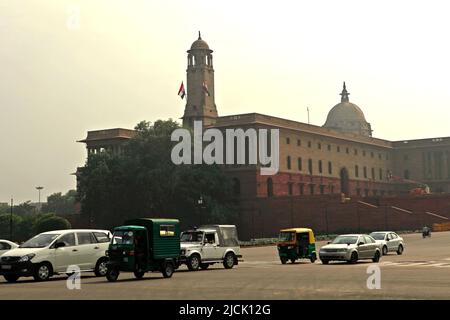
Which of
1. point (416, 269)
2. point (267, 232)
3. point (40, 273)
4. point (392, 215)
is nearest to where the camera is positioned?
point (40, 273)

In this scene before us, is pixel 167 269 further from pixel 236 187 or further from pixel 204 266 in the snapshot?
pixel 236 187

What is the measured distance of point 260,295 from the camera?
53.5ft

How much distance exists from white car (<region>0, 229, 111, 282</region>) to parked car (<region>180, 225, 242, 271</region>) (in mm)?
3969

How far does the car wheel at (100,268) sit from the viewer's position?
2499cm

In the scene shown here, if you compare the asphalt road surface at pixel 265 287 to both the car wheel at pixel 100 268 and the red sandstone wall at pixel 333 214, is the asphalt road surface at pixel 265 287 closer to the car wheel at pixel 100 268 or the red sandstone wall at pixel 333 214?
the car wheel at pixel 100 268

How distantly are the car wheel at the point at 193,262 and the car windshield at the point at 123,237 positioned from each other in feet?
18.3

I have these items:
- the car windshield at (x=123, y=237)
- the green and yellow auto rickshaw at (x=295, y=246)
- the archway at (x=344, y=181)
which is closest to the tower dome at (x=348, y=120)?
the archway at (x=344, y=181)

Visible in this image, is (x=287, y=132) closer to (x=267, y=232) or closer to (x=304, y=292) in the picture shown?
(x=267, y=232)

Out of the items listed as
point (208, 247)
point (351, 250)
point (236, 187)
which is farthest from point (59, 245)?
point (236, 187)

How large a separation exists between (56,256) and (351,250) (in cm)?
1341

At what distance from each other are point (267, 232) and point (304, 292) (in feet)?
233

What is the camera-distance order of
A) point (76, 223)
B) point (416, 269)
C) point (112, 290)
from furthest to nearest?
point (76, 223) → point (416, 269) → point (112, 290)
